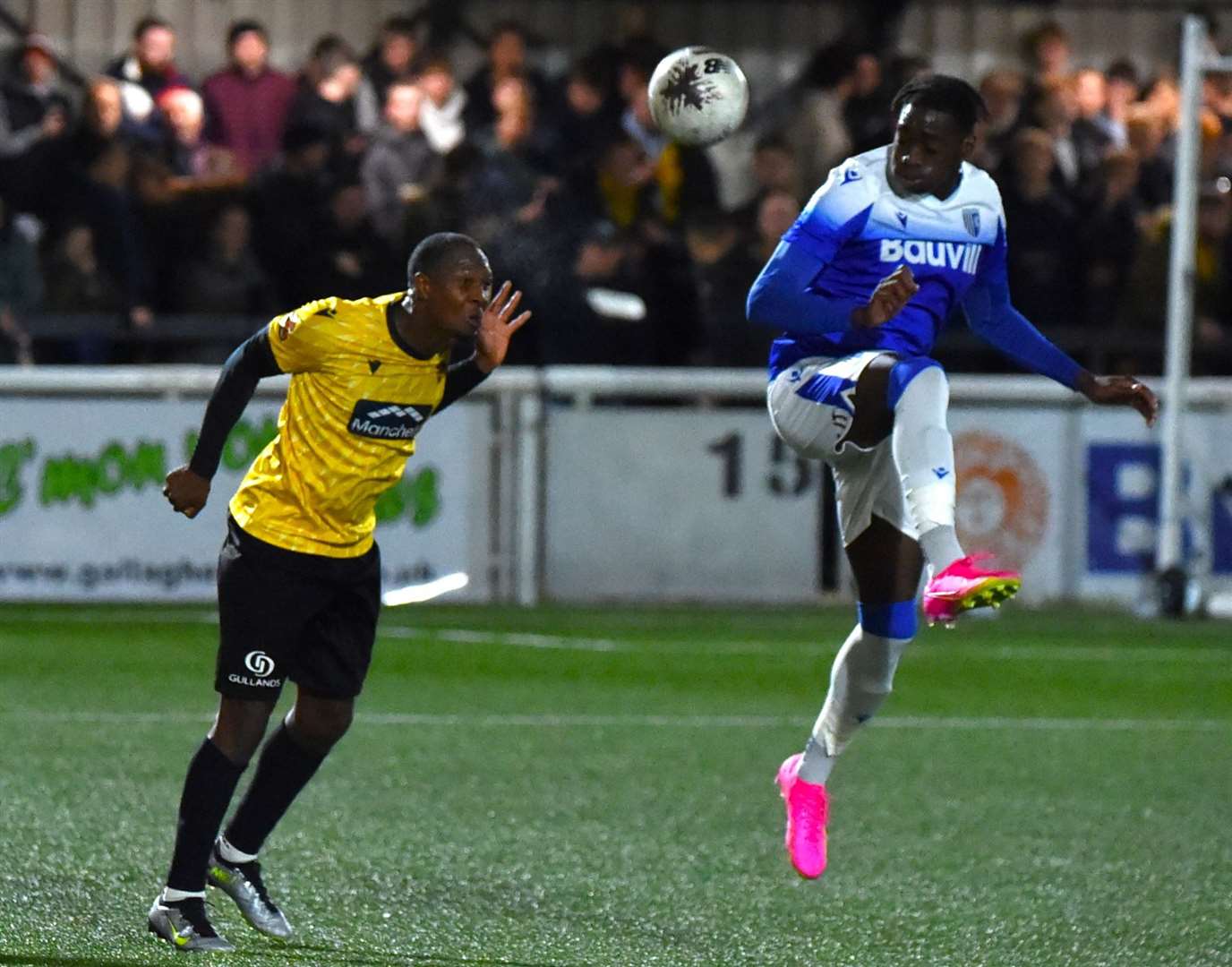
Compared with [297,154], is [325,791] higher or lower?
lower

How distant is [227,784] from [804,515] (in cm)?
874

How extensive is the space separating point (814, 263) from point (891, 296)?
1.40ft

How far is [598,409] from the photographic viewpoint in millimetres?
13961

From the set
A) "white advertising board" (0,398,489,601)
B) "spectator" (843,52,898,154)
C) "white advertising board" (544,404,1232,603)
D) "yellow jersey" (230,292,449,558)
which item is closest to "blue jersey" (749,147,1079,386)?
"yellow jersey" (230,292,449,558)

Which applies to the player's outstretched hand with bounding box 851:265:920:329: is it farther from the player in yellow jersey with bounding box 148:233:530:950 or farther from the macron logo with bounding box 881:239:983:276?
the player in yellow jersey with bounding box 148:233:530:950

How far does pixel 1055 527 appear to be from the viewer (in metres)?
14.2

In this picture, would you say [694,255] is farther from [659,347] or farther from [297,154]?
[297,154]

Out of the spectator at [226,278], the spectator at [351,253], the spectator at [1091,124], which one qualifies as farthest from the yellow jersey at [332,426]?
the spectator at [1091,124]

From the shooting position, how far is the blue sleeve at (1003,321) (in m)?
6.55

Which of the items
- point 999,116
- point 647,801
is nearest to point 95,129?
point 999,116

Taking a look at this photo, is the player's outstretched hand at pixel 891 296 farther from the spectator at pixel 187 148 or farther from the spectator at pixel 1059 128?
the spectator at pixel 1059 128

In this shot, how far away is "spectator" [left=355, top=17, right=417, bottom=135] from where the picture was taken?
15.4m

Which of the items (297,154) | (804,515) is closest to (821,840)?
(804,515)

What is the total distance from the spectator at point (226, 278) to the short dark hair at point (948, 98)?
27.3 feet
